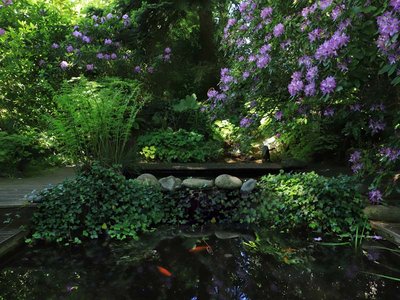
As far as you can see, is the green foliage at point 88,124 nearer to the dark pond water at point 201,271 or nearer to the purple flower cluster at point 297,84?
the dark pond water at point 201,271

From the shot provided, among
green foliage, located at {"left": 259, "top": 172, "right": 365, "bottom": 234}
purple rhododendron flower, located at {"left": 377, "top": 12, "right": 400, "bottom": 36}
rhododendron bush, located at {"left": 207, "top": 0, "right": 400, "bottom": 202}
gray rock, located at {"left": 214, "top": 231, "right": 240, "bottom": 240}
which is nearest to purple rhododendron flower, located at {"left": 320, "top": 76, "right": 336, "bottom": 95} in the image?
rhododendron bush, located at {"left": 207, "top": 0, "right": 400, "bottom": 202}

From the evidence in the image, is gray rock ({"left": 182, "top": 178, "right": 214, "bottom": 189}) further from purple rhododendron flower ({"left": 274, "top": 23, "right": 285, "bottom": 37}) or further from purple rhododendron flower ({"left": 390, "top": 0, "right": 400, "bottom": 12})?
purple rhododendron flower ({"left": 390, "top": 0, "right": 400, "bottom": 12})

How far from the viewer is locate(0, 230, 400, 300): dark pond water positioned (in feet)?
8.47

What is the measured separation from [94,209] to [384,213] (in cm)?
274

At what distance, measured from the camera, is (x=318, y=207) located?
12.7 feet

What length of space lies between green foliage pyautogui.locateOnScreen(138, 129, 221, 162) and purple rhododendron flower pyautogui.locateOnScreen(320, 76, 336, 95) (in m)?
3.41

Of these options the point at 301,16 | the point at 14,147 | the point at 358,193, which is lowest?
the point at 358,193

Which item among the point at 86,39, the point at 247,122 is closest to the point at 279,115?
the point at 247,122

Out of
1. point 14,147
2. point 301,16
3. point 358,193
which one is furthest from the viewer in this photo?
point 14,147

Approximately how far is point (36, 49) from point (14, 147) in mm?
2741

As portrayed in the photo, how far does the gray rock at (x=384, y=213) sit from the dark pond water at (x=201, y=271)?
0.51 meters

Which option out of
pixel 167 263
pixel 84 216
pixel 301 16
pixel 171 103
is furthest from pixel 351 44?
pixel 171 103

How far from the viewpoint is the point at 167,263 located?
309 centimetres

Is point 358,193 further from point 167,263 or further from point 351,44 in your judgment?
point 167,263
